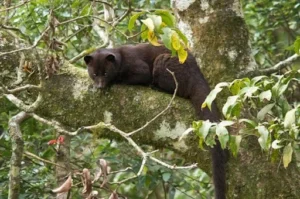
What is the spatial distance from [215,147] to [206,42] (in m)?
0.72

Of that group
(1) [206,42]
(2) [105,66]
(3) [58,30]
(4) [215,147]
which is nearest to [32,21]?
(3) [58,30]

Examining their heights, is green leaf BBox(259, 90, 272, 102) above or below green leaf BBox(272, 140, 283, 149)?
above

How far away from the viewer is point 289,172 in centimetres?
329

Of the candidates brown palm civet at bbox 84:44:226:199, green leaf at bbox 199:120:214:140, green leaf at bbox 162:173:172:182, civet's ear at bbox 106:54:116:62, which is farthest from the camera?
civet's ear at bbox 106:54:116:62

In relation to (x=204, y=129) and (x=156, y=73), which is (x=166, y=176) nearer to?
(x=156, y=73)

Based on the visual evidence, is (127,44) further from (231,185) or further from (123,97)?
(231,185)

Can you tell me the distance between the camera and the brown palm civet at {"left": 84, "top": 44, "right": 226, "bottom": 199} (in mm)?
3399

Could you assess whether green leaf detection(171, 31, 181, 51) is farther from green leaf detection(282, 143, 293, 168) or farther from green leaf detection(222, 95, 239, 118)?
green leaf detection(282, 143, 293, 168)

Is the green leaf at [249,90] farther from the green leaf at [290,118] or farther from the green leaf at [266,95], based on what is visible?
the green leaf at [290,118]

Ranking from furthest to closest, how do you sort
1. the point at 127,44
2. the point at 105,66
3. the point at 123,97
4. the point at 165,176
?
the point at 127,44, the point at 105,66, the point at 165,176, the point at 123,97

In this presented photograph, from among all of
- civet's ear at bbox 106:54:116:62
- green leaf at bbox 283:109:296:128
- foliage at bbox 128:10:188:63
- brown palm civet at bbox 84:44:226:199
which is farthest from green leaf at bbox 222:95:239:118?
civet's ear at bbox 106:54:116:62

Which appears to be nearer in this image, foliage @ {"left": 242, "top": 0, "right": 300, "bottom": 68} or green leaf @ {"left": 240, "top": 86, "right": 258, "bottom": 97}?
green leaf @ {"left": 240, "top": 86, "right": 258, "bottom": 97}

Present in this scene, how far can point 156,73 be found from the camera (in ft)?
15.0

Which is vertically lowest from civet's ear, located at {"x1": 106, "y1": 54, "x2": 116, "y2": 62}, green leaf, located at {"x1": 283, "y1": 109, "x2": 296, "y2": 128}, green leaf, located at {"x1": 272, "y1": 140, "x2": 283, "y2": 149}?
green leaf, located at {"x1": 272, "y1": 140, "x2": 283, "y2": 149}
